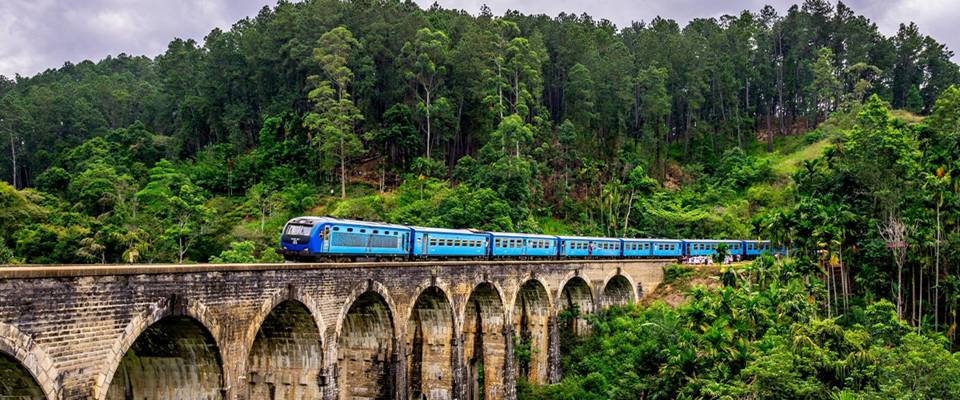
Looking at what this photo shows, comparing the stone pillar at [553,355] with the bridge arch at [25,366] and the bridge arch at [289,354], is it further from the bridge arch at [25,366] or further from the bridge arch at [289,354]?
the bridge arch at [25,366]

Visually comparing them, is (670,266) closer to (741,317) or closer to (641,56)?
(741,317)

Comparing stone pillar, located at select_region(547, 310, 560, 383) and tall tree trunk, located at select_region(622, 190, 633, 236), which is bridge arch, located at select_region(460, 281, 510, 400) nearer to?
stone pillar, located at select_region(547, 310, 560, 383)

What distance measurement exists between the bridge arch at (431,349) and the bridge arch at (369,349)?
123 inches

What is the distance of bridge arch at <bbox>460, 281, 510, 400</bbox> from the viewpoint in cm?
3219

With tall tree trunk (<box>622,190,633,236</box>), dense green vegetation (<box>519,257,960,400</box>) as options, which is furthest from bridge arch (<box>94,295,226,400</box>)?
tall tree trunk (<box>622,190,633,236</box>)

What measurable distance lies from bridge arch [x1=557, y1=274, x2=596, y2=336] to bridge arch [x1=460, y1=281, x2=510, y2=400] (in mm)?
7683

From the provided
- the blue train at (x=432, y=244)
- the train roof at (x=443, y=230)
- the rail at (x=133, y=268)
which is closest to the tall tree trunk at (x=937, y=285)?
the blue train at (x=432, y=244)

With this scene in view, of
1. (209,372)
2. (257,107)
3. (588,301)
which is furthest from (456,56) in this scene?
(209,372)

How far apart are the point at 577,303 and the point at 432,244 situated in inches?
578

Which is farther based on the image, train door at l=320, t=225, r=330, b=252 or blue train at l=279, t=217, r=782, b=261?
blue train at l=279, t=217, r=782, b=261

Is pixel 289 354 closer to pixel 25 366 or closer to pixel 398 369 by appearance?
pixel 398 369

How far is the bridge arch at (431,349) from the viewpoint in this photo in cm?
2794

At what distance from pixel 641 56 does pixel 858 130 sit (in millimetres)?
38481

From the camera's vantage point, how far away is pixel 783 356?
22.9m
